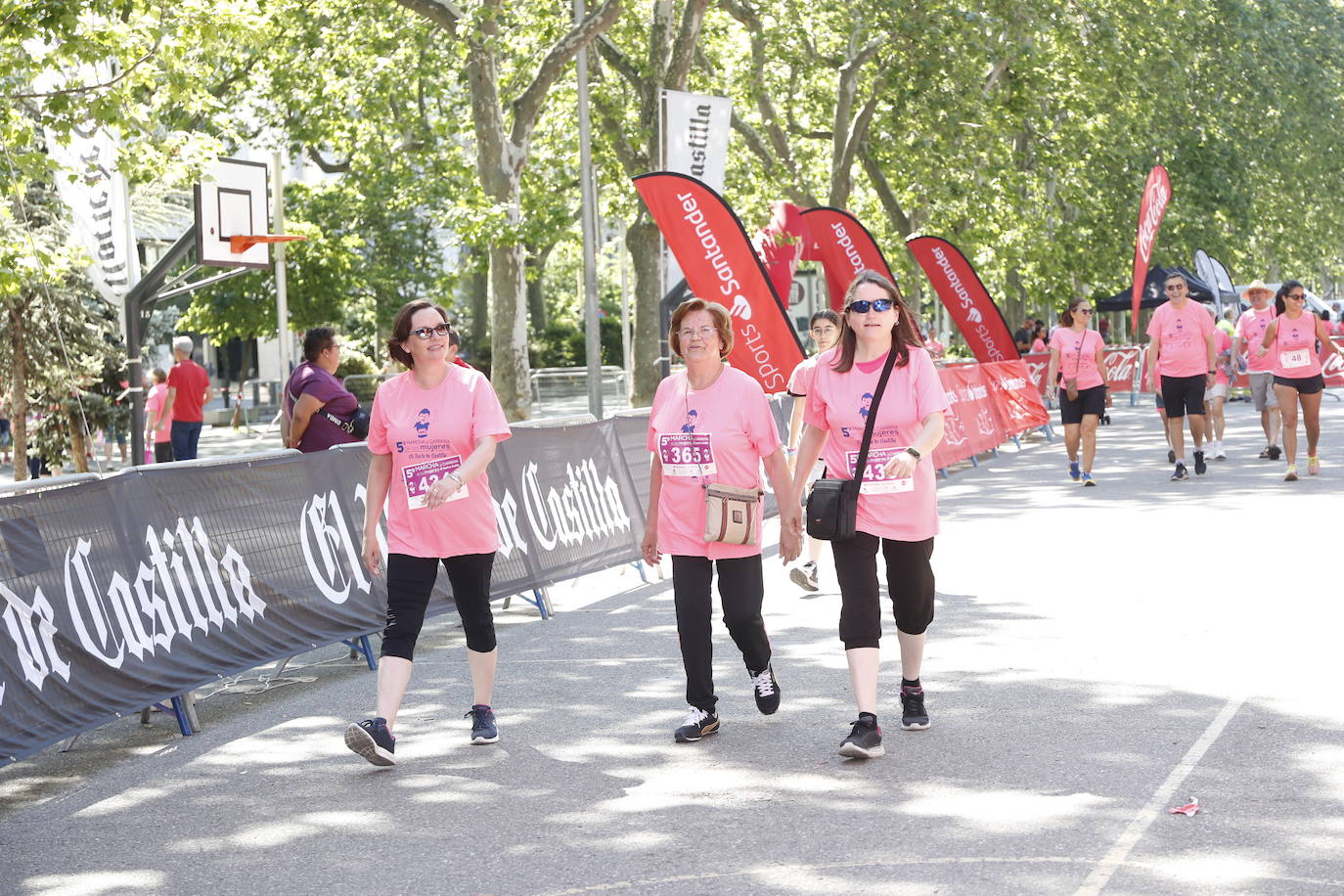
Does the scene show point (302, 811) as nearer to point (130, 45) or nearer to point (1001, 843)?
point (1001, 843)

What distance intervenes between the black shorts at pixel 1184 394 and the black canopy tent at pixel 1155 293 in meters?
22.0

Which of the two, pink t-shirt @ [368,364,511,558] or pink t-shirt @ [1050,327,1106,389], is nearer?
pink t-shirt @ [368,364,511,558]

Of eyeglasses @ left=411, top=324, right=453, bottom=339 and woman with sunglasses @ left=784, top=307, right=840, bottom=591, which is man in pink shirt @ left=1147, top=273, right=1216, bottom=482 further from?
eyeglasses @ left=411, top=324, right=453, bottom=339

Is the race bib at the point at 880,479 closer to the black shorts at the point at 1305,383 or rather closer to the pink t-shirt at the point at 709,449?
the pink t-shirt at the point at 709,449

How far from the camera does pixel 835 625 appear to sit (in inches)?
384

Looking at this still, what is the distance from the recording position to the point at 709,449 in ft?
22.7

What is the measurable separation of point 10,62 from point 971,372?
41.4ft

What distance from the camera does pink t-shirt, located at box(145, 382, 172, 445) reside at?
20875 mm

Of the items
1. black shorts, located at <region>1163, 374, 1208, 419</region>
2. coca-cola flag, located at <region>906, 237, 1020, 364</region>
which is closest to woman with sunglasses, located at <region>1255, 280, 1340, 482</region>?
black shorts, located at <region>1163, 374, 1208, 419</region>

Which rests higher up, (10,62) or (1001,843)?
(10,62)

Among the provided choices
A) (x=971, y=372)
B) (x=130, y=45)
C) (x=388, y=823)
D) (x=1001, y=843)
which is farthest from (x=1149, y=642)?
(x=971, y=372)

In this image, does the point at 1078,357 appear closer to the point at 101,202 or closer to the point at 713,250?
the point at 713,250

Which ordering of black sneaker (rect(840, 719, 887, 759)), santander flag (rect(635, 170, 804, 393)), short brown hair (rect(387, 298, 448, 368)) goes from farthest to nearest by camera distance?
santander flag (rect(635, 170, 804, 393)), short brown hair (rect(387, 298, 448, 368)), black sneaker (rect(840, 719, 887, 759))

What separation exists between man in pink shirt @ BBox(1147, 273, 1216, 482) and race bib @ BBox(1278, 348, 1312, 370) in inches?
25.3
